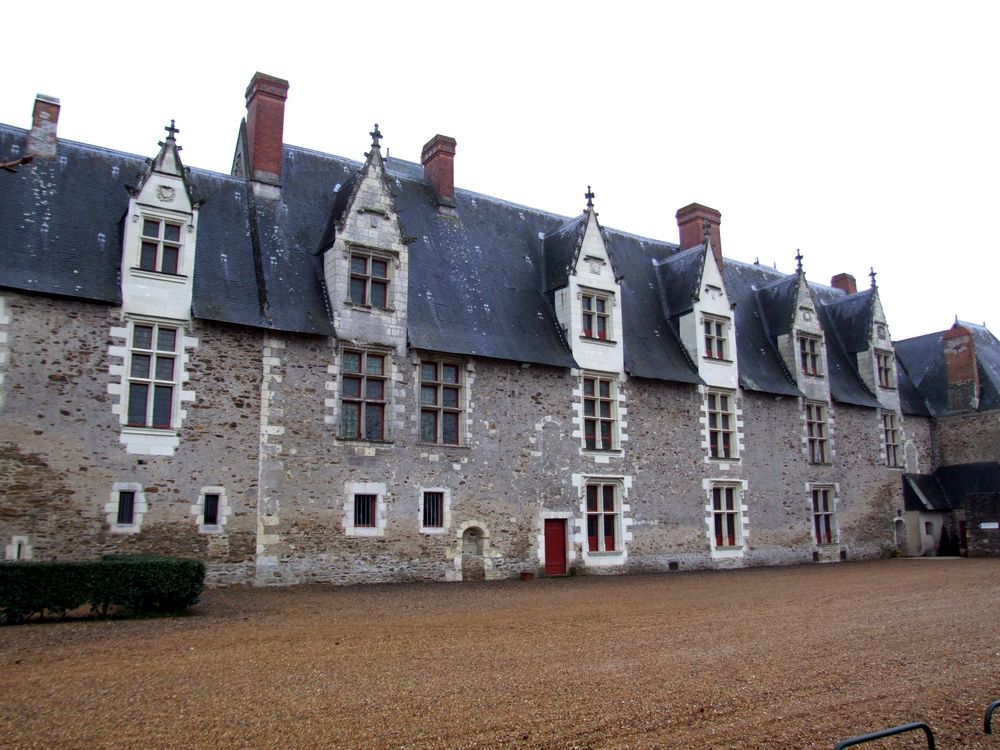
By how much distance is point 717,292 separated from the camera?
24641 mm

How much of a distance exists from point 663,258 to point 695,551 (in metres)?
9.53

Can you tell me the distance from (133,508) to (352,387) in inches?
195

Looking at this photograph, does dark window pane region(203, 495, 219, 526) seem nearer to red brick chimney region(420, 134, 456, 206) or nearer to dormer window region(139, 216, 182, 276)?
dormer window region(139, 216, 182, 276)

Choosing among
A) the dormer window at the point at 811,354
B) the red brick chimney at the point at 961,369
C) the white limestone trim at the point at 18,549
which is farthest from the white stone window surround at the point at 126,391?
the red brick chimney at the point at 961,369

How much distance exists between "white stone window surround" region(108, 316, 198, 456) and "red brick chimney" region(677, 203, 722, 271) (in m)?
17.0

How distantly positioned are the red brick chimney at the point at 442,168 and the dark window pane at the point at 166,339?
8561 mm

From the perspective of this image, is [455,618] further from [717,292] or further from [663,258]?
[663,258]

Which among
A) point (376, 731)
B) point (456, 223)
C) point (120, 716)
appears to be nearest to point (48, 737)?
point (120, 716)

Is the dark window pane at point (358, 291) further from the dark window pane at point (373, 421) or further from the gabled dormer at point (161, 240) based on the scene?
the gabled dormer at point (161, 240)

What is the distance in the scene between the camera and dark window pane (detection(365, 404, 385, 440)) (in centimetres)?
1795

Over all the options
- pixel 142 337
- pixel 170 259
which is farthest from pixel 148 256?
pixel 142 337

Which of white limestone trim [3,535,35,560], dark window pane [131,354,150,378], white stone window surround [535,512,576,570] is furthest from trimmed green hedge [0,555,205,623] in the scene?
white stone window surround [535,512,576,570]

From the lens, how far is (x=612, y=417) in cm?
2164

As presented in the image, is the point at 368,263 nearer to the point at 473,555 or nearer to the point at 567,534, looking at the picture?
the point at 473,555
